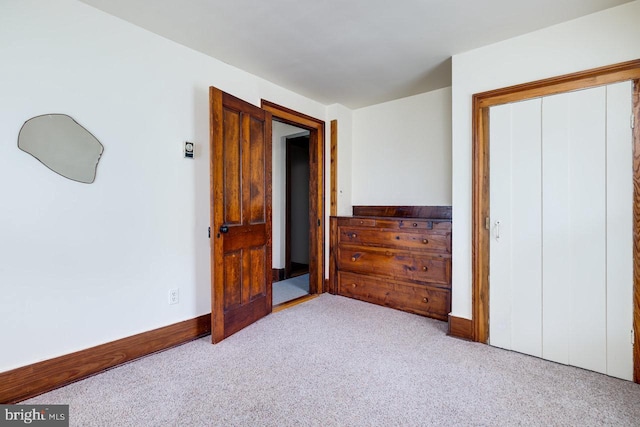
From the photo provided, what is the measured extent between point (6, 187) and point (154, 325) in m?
1.25

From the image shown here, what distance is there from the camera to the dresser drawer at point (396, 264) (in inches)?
118

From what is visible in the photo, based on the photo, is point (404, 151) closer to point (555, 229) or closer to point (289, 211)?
point (555, 229)

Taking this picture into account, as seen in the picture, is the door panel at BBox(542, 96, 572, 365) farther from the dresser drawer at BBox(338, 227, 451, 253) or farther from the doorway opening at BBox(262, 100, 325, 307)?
the doorway opening at BBox(262, 100, 325, 307)

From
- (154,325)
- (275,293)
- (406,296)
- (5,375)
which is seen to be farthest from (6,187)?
(406,296)

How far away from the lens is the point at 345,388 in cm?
183

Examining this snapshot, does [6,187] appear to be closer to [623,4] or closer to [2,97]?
[2,97]

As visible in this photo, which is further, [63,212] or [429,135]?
[429,135]

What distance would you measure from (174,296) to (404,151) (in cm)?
282

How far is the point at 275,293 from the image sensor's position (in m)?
3.92

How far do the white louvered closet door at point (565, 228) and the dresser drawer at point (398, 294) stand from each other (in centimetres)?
58

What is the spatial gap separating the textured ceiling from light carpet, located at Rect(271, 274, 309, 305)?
245 centimetres

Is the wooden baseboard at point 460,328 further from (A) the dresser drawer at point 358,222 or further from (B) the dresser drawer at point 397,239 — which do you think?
(A) the dresser drawer at point 358,222

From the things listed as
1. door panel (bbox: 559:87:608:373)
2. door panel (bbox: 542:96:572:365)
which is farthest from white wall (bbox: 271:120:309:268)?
door panel (bbox: 559:87:608:373)

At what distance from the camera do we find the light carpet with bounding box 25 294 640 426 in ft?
5.18
